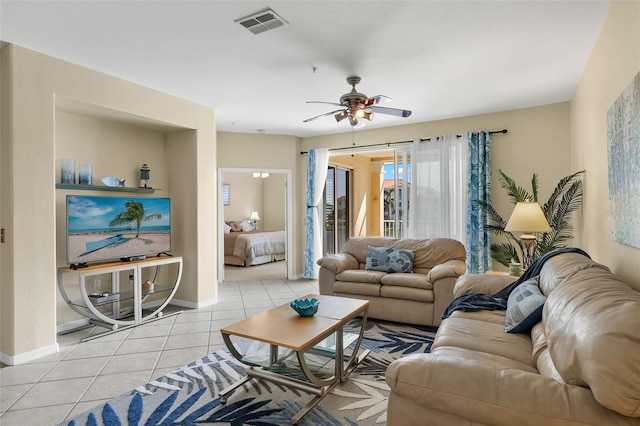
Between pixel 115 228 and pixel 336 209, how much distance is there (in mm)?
4517

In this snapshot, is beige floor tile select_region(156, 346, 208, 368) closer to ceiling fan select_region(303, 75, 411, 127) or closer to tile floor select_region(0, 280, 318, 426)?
tile floor select_region(0, 280, 318, 426)

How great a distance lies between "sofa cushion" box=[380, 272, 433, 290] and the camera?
385 centimetres

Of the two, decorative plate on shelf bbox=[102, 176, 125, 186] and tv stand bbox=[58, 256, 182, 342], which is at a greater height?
decorative plate on shelf bbox=[102, 176, 125, 186]

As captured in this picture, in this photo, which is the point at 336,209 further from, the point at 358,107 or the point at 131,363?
the point at 131,363

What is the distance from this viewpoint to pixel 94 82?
11.6ft

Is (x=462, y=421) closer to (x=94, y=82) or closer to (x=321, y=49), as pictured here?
(x=321, y=49)

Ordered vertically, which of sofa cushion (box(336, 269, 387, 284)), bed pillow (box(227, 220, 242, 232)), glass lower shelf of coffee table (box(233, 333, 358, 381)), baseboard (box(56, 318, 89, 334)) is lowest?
baseboard (box(56, 318, 89, 334))

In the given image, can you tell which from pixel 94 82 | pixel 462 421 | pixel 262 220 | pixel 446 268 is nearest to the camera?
pixel 462 421

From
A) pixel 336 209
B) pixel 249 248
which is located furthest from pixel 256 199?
pixel 336 209

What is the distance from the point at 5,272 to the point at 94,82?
74.6 inches

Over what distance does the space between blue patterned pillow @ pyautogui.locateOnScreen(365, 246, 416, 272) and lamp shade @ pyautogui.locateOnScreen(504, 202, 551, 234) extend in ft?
4.10

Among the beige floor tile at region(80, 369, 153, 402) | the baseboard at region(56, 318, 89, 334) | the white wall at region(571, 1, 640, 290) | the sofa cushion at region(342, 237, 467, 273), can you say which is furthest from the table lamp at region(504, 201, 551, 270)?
the baseboard at region(56, 318, 89, 334)

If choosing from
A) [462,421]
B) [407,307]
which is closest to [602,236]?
[407,307]

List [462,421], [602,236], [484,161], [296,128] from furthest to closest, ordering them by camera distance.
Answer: [296,128] < [484,161] < [602,236] < [462,421]
